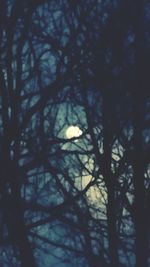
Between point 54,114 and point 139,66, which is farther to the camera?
point 54,114

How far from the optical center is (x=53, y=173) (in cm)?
1002

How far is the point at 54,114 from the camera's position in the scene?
386 inches

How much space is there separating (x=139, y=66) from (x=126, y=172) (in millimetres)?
1784

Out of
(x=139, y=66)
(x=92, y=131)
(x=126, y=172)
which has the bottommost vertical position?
(x=126, y=172)

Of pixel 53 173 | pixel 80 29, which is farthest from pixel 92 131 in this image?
pixel 80 29

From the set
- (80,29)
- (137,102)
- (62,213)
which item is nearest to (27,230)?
(62,213)

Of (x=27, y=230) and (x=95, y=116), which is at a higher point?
(x=95, y=116)

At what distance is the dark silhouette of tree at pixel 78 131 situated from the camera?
8.95 meters

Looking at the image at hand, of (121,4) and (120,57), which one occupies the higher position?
(121,4)

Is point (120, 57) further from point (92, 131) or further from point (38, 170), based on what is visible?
point (38, 170)

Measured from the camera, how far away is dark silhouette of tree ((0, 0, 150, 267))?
8.95 m

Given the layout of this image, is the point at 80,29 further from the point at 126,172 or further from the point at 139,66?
the point at 126,172

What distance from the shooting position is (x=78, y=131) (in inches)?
397

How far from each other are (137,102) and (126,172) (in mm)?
1272
